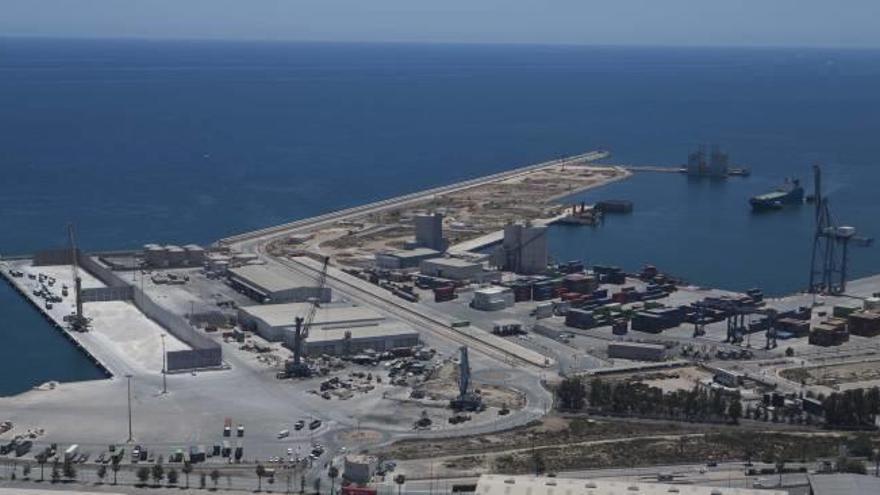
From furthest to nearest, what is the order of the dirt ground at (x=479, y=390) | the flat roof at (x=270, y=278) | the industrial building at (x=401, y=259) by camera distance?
the industrial building at (x=401, y=259) < the flat roof at (x=270, y=278) < the dirt ground at (x=479, y=390)

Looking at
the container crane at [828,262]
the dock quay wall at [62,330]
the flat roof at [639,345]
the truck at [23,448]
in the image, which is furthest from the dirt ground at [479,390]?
the container crane at [828,262]

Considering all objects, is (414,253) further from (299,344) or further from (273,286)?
(299,344)

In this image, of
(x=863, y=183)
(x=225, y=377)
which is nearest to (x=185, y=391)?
(x=225, y=377)

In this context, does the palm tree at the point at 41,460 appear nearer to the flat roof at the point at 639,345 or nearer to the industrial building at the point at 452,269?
the flat roof at the point at 639,345

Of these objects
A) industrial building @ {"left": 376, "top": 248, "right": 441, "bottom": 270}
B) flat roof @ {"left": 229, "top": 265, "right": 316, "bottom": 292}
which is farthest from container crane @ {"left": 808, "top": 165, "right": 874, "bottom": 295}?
flat roof @ {"left": 229, "top": 265, "right": 316, "bottom": 292}

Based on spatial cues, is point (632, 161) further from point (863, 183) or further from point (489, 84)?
point (489, 84)

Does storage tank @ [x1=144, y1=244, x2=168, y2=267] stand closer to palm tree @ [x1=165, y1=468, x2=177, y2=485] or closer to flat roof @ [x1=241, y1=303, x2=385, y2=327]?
flat roof @ [x1=241, y1=303, x2=385, y2=327]
